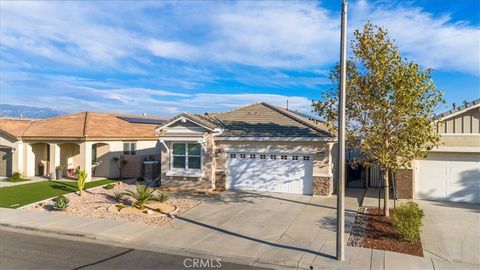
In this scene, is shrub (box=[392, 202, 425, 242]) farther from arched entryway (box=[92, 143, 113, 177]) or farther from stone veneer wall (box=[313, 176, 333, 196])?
arched entryway (box=[92, 143, 113, 177])

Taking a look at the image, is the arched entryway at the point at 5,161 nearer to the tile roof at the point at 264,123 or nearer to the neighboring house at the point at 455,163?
the tile roof at the point at 264,123

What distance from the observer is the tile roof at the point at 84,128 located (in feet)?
77.2

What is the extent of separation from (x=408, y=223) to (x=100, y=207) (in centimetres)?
1141

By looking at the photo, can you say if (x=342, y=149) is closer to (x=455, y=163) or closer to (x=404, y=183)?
(x=404, y=183)

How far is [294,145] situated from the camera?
18.5 metres

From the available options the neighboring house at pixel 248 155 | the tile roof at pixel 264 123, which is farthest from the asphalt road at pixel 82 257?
the tile roof at pixel 264 123

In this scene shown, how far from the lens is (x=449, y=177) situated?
17203 millimetres

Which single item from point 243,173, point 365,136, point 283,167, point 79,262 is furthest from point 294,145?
point 79,262

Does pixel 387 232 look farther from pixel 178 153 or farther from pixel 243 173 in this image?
pixel 178 153

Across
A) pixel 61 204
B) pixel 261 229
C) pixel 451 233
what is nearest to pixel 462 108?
pixel 451 233

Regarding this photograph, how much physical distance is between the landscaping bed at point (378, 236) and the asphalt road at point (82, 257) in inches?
156

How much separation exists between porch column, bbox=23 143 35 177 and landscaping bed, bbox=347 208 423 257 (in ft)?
67.0

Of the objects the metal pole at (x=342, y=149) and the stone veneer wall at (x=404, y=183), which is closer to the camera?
the metal pole at (x=342, y=149)

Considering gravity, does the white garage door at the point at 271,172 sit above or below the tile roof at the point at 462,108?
below
